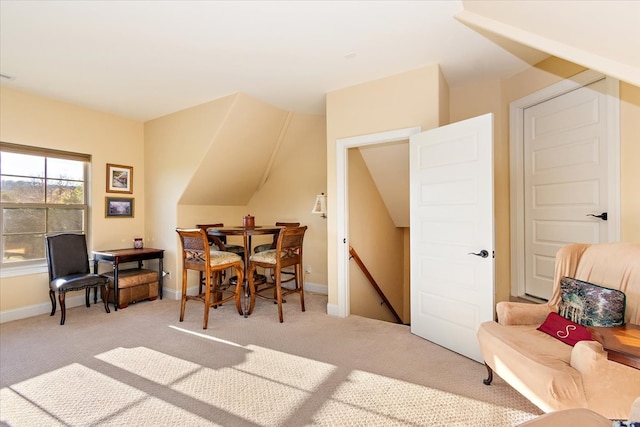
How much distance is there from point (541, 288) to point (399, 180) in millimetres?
1950

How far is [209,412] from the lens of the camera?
186 cm

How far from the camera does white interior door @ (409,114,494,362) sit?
2.42 m

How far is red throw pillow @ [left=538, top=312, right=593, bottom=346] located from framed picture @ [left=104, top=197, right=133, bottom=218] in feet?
16.4

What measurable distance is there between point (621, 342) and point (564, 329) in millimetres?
394

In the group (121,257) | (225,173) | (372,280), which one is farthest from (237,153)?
(372,280)

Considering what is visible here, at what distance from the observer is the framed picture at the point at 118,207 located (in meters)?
4.32

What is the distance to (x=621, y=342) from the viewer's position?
4.70ft

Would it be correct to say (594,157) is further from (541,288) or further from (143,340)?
(143,340)

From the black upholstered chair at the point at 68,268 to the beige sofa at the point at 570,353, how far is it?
397 cm

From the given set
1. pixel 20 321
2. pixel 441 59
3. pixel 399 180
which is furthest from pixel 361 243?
pixel 20 321

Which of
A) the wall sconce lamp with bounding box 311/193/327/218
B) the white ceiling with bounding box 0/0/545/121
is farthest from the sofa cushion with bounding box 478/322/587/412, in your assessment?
the wall sconce lamp with bounding box 311/193/327/218

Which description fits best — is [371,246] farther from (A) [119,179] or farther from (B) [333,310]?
(A) [119,179]

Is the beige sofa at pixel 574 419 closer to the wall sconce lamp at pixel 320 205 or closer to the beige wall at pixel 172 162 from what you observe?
the wall sconce lamp at pixel 320 205

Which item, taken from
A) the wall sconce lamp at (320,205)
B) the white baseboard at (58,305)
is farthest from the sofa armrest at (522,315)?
the white baseboard at (58,305)
